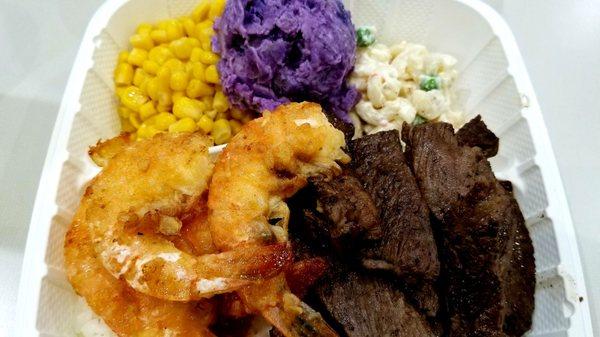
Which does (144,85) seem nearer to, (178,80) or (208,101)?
(178,80)

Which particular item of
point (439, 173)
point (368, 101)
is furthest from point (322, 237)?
point (368, 101)

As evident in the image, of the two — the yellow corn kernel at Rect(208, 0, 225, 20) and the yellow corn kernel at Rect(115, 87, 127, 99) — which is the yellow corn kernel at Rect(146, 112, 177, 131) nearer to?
the yellow corn kernel at Rect(115, 87, 127, 99)

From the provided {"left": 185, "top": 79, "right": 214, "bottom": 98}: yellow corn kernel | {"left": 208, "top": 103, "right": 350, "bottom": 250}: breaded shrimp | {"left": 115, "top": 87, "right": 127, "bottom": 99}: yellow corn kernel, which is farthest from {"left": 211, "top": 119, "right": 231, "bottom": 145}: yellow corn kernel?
{"left": 208, "top": 103, "right": 350, "bottom": 250}: breaded shrimp

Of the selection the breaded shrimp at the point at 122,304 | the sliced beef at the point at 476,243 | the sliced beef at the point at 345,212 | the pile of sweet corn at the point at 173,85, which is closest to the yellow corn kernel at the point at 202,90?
the pile of sweet corn at the point at 173,85

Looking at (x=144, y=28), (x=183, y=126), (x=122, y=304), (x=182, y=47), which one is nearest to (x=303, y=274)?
(x=122, y=304)

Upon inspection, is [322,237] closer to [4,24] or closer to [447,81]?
[447,81]
